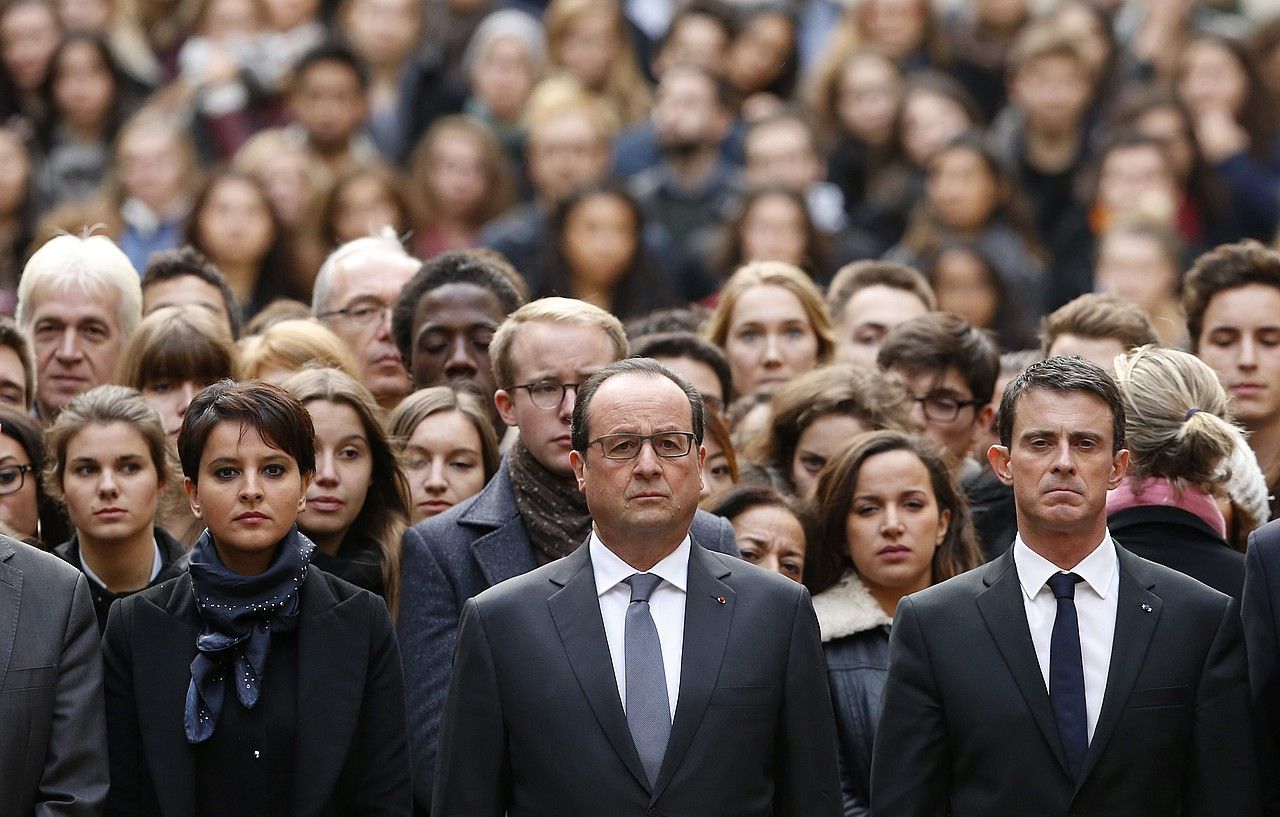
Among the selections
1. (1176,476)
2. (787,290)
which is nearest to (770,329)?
(787,290)

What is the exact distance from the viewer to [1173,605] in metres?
5.43

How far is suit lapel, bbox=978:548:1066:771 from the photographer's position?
17.4 ft

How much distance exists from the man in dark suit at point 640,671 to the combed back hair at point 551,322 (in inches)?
44.8

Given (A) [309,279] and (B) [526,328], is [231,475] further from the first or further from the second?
(A) [309,279]

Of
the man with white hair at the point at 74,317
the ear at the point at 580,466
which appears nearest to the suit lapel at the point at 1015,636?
the ear at the point at 580,466

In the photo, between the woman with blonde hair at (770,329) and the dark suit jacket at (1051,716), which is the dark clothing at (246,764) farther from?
the woman with blonde hair at (770,329)

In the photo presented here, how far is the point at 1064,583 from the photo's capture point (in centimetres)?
546

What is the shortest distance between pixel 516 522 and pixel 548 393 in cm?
42

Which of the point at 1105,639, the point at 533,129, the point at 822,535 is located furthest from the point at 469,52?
the point at 1105,639

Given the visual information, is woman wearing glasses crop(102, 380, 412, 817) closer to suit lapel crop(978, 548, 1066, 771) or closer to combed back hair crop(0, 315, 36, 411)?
suit lapel crop(978, 548, 1066, 771)

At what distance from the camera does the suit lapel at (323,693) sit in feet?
18.7

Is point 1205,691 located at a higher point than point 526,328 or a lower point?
lower

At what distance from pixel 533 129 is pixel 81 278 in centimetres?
463

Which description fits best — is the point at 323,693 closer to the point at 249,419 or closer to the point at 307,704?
the point at 307,704
